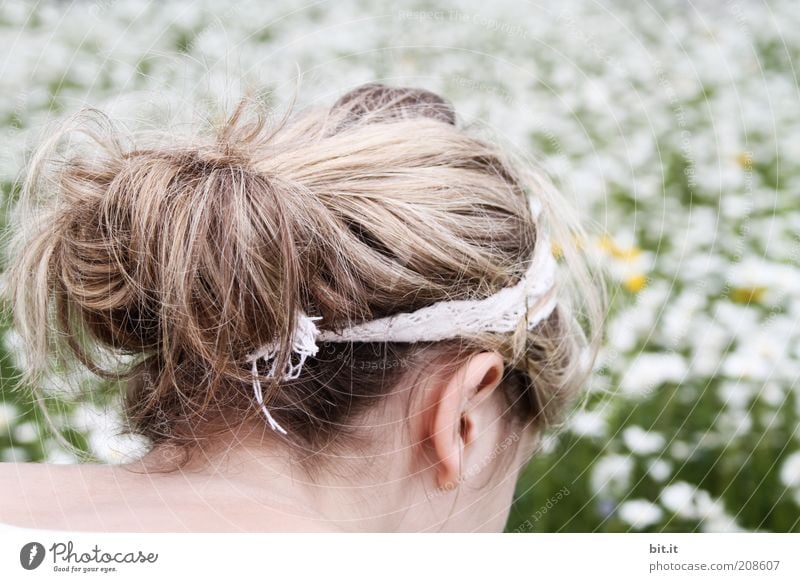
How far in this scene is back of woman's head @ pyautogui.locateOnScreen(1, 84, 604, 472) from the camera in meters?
0.69

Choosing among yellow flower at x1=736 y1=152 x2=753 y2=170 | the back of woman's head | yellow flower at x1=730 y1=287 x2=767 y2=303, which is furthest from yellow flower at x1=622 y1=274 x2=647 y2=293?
the back of woman's head

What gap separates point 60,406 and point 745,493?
99 centimetres

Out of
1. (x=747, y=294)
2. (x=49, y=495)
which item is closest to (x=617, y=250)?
(x=747, y=294)

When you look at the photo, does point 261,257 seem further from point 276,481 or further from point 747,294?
point 747,294

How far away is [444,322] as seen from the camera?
2.44 ft

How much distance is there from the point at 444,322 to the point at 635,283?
72 centimetres

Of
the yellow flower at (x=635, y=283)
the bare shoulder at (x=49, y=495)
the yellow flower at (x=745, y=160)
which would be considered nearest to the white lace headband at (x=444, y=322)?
the bare shoulder at (x=49, y=495)

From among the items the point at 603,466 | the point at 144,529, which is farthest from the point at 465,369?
the point at 603,466

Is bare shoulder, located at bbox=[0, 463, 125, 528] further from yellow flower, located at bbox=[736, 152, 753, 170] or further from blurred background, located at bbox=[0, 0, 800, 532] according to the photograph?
yellow flower, located at bbox=[736, 152, 753, 170]

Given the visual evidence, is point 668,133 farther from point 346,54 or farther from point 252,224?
point 252,224

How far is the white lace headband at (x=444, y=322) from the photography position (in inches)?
28.0

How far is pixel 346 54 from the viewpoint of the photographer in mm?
1666

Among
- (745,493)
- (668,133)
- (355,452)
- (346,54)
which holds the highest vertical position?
(346,54)

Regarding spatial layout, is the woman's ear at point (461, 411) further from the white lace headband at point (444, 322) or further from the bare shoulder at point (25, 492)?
the bare shoulder at point (25, 492)
